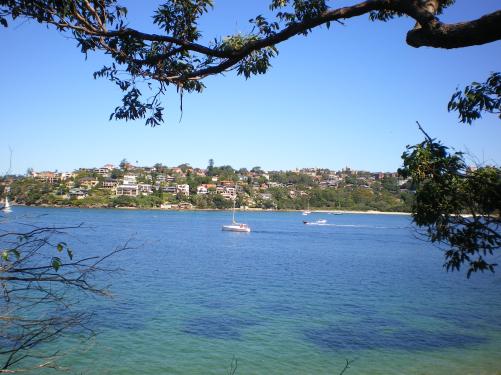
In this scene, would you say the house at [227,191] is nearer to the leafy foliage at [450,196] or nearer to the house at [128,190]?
the house at [128,190]

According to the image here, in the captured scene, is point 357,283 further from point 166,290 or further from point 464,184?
point 464,184

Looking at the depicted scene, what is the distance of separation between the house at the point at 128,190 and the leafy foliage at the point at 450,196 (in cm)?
14136

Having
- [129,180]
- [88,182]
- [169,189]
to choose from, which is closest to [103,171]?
[129,180]

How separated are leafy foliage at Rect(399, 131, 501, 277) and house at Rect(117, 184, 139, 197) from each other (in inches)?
5565

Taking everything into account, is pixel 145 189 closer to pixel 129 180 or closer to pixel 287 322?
pixel 129 180

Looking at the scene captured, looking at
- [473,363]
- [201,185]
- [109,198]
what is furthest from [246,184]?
[473,363]

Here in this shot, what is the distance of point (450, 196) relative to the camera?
5051mm

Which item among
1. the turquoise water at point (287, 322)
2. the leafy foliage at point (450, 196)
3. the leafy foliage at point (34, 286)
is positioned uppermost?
the leafy foliage at point (450, 196)

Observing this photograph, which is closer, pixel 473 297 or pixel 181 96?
pixel 181 96

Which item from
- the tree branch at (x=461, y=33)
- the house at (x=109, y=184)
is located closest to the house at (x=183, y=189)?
the house at (x=109, y=184)

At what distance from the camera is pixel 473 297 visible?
23844 millimetres

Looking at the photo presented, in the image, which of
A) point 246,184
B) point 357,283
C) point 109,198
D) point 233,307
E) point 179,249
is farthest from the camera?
point 246,184

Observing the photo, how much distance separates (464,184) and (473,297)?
70.8 ft

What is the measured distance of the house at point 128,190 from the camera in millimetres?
141875
